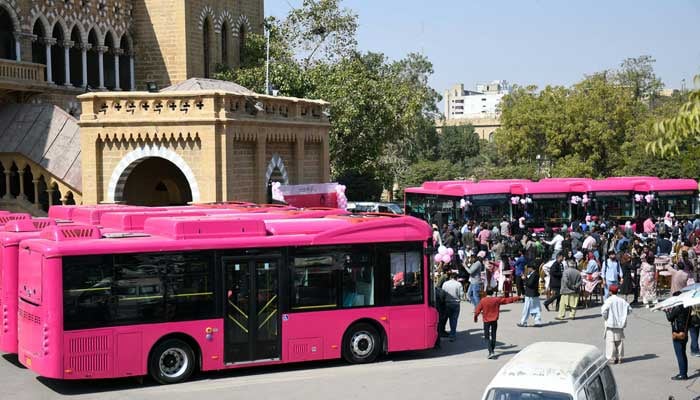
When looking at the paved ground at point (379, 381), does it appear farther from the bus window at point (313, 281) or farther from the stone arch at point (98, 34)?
the stone arch at point (98, 34)

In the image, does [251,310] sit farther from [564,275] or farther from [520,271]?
[520,271]

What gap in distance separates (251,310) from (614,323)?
228 inches

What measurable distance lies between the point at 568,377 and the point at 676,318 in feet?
18.2

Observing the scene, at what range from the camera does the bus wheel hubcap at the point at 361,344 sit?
1603 centimetres

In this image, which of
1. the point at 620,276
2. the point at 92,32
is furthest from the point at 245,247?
the point at 92,32

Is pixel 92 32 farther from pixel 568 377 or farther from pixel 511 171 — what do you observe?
pixel 511 171

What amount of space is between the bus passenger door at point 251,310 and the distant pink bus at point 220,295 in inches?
0.6

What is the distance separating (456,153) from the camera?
328 feet

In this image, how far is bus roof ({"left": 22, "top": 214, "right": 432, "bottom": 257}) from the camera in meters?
14.2

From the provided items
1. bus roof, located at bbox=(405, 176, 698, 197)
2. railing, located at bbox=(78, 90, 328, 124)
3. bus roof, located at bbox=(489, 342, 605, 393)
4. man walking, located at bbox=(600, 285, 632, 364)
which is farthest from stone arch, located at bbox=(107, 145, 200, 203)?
bus roof, located at bbox=(489, 342, 605, 393)

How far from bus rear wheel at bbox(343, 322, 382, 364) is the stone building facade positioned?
32.4ft

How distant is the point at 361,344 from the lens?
16109 millimetres

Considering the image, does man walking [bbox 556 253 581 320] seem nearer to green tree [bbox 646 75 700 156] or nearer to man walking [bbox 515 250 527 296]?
man walking [bbox 515 250 527 296]

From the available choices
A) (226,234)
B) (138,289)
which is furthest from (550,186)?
(138,289)
